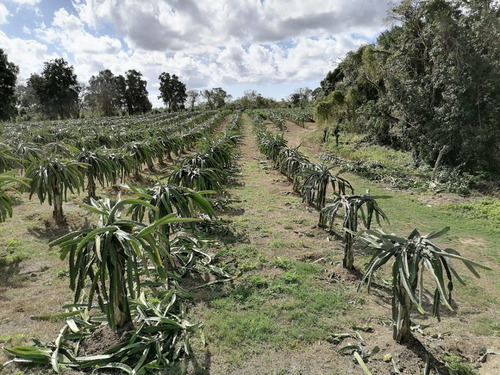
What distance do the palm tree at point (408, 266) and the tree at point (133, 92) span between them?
2307 inches

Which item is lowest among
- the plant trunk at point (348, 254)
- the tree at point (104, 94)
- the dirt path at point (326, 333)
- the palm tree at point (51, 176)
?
the dirt path at point (326, 333)

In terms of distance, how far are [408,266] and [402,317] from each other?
61 cm

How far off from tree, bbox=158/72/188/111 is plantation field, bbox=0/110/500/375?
62611mm

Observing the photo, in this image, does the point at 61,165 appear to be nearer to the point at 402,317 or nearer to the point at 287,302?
the point at 287,302

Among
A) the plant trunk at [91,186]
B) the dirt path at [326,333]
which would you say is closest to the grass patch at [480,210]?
the dirt path at [326,333]

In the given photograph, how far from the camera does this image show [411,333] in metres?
3.78

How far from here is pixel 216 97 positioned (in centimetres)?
7362

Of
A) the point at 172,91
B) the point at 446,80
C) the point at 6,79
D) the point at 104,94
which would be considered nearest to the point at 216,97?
the point at 172,91

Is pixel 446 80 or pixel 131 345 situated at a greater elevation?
pixel 446 80

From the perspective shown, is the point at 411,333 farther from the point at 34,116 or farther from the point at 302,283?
the point at 34,116

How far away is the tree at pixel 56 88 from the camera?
4556cm

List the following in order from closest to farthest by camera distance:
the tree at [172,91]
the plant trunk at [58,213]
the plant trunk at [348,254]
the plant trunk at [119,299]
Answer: the plant trunk at [119,299], the plant trunk at [348,254], the plant trunk at [58,213], the tree at [172,91]

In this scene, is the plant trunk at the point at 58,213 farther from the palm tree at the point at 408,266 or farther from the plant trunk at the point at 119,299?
the palm tree at the point at 408,266

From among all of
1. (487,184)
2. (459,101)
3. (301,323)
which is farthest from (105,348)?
(459,101)
